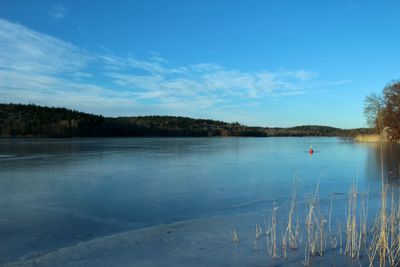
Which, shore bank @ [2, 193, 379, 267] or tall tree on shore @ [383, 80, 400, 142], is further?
tall tree on shore @ [383, 80, 400, 142]

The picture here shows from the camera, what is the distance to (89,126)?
257 feet

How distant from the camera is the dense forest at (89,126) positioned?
6812 centimetres

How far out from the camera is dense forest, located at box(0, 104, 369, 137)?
6812cm

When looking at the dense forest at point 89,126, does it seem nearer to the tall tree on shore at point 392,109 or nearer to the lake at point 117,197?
the tall tree on shore at point 392,109

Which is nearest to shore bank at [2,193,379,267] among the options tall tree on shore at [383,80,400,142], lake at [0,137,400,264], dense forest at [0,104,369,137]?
lake at [0,137,400,264]

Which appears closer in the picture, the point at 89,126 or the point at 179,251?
the point at 179,251

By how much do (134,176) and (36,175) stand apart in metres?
2.93

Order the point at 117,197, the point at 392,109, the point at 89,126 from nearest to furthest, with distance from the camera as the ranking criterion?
1. the point at 117,197
2. the point at 392,109
3. the point at 89,126

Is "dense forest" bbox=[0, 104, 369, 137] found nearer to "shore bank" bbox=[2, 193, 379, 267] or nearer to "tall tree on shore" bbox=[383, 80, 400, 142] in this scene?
"tall tree on shore" bbox=[383, 80, 400, 142]

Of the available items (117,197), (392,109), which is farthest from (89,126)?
(117,197)

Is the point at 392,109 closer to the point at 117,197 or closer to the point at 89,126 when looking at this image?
the point at 117,197

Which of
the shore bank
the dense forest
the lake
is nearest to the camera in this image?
the shore bank

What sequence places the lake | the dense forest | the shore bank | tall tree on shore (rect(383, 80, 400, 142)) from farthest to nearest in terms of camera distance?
the dense forest < tall tree on shore (rect(383, 80, 400, 142)) < the lake < the shore bank

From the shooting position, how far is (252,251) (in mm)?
4047
